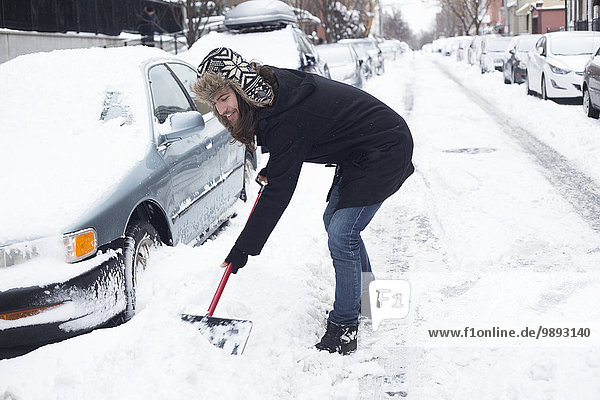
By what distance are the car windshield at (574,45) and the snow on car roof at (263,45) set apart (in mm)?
5841

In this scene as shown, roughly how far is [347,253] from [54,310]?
146 cm

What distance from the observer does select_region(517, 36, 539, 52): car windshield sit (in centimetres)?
2006

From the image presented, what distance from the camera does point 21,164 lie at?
3.89m

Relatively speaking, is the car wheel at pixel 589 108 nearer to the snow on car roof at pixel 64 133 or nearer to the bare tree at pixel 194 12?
the bare tree at pixel 194 12

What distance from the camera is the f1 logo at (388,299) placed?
405 cm

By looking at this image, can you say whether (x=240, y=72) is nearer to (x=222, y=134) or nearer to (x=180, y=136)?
(x=180, y=136)

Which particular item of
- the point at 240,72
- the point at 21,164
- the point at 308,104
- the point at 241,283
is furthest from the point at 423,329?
the point at 21,164

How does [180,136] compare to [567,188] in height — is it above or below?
above

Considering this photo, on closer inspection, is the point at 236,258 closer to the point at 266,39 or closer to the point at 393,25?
the point at 266,39

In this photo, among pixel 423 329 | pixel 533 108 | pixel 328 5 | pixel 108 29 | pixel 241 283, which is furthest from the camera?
pixel 328 5

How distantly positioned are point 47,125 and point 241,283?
1603 mm

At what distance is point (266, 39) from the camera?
1439 centimetres

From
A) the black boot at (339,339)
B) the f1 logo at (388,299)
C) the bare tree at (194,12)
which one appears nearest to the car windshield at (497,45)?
the bare tree at (194,12)

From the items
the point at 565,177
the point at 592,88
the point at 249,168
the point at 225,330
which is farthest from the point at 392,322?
the point at 592,88
